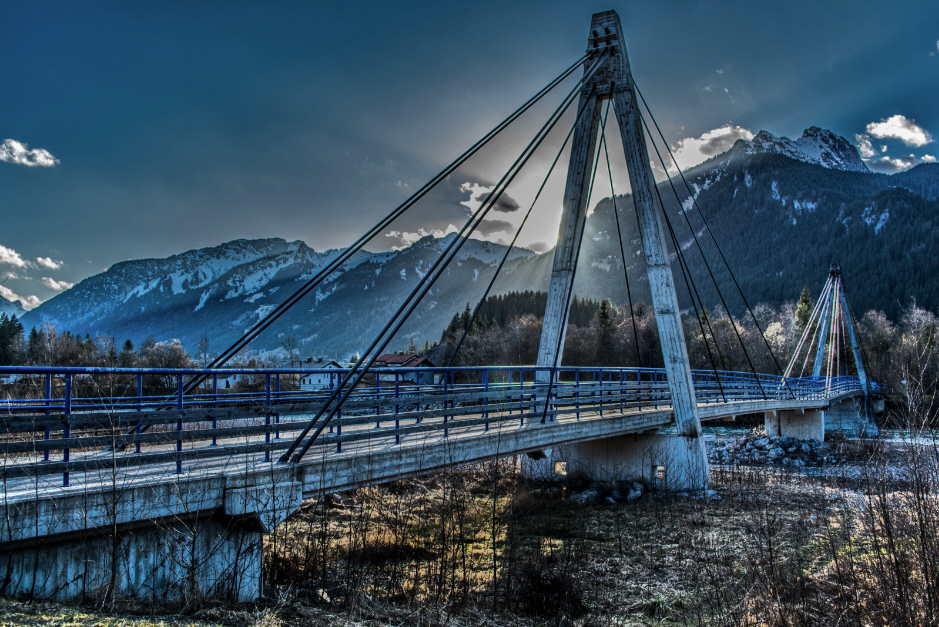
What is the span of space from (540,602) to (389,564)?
9.97ft

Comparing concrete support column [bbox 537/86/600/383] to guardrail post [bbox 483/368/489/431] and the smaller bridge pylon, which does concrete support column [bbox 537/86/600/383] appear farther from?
the smaller bridge pylon

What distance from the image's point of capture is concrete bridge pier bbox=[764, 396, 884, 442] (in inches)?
1240

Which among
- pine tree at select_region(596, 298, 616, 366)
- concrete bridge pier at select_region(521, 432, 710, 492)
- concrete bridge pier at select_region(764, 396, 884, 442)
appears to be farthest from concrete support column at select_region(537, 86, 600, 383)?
pine tree at select_region(596, 298, 616, 366)

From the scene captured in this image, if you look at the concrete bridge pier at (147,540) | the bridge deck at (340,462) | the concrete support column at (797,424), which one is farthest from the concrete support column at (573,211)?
the concrete support column at (797,424)

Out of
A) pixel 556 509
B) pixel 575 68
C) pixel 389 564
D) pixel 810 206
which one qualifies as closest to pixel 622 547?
pixel 556 509

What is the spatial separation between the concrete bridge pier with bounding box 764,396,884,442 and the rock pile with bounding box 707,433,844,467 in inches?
93.2

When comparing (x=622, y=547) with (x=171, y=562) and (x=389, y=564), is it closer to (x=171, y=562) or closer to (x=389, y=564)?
(x=389, y=564)

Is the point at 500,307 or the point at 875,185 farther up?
the point at 875,185

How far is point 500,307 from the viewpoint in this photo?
98.9m

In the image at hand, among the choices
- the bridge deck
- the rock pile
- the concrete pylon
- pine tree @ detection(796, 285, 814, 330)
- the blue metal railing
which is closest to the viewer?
the blue metal railing

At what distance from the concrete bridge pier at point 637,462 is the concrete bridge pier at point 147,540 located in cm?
965

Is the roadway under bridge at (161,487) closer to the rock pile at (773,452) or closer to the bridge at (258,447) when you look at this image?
the bridge at (258,447)

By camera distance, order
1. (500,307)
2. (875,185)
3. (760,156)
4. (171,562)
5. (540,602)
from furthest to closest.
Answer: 1. (760,156)
2. (875,185)
3. (500,307)
4. (540,602)
5. (171,562)

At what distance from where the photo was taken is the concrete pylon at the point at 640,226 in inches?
594
